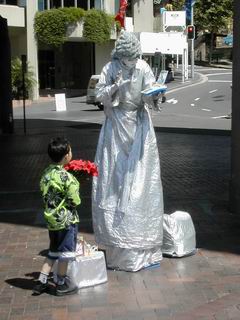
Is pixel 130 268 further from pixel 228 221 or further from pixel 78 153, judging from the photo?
pixel 78 153

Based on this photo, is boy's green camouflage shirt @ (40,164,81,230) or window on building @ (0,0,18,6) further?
window on building @ (0,0,18,6)

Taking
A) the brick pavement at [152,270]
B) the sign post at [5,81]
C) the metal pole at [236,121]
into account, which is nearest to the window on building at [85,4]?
the sign post at [5,81]

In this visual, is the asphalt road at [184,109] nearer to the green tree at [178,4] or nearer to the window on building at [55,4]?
the window on building at [55,4]

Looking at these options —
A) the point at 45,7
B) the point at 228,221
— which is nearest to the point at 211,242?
the point at 228,221

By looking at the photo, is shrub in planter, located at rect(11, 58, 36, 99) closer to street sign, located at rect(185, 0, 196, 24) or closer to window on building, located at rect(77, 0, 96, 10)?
window on building, located at rect(77, 0, 96, 10)

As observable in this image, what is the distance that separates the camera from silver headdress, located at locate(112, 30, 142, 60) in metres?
5.52

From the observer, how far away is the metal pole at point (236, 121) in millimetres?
7840

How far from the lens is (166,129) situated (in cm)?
2166

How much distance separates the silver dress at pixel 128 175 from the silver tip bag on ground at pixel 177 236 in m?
0.37

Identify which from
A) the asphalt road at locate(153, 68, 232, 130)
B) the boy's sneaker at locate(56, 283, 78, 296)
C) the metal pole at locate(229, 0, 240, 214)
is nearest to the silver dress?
the boy's sneaker at locate(56, 283, 78, 296)

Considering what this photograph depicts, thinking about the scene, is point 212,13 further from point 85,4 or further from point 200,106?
point 200,106

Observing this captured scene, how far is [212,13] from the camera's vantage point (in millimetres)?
64938

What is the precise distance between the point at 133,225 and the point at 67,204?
0.87 m

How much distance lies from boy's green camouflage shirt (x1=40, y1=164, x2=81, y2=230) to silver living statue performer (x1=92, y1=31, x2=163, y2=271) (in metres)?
0.78
